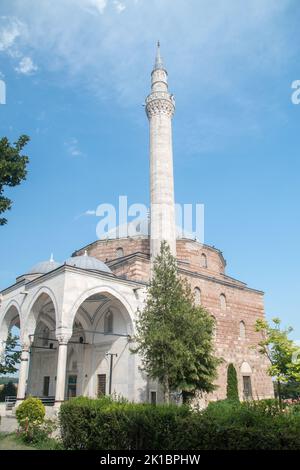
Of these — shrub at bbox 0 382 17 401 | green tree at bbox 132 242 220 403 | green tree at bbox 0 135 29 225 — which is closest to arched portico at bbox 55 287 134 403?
green tree at bbox 132 242 220 403

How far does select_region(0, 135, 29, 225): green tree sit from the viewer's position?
9927mm

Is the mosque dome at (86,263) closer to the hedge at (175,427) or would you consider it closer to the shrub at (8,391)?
the hedge at (175,427)

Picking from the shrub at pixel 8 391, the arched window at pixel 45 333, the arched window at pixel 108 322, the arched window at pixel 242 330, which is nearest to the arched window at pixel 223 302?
the arched window at pixel 242 330

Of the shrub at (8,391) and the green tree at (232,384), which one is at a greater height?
the green tree at (232,384)

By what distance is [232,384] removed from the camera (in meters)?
19.6

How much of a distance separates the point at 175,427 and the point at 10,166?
728cm

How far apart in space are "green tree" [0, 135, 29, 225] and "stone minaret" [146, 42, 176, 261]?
10025 mm

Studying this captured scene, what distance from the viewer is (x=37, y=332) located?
2120cm

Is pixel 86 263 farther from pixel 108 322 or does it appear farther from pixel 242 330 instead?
pixel 242 330

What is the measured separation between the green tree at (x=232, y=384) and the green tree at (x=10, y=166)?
1454 centimetres

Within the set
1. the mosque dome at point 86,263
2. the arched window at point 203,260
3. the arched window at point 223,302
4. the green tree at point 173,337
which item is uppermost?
the arched window at point 203,260

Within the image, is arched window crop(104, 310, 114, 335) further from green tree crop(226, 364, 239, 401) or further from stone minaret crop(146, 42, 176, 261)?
green tree crop(226, 364, 239, 401)

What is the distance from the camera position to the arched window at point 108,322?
59.5 ft
